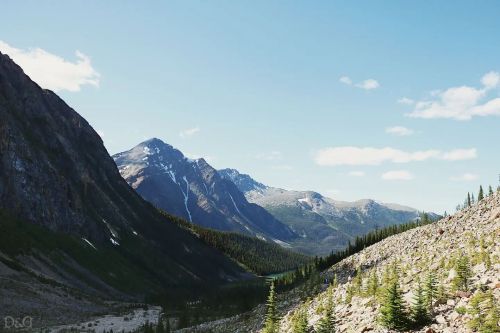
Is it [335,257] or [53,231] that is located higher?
[53,231]

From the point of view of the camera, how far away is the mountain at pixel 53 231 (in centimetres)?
9125

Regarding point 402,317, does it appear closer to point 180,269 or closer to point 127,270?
point 127,270

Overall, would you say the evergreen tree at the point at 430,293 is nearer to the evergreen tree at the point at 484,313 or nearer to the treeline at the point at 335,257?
the evergreen tree at the point at 484,313

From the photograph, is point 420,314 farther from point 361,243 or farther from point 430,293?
point 361,243

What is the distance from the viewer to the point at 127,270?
501 feet

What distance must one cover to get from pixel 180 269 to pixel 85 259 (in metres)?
66.9

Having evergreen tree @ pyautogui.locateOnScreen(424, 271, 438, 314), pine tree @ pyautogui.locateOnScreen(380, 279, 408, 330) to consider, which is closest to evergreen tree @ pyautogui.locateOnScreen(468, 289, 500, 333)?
evergreen tree @ pyautogui.locateOnScreen(424, 271, 438, 314)

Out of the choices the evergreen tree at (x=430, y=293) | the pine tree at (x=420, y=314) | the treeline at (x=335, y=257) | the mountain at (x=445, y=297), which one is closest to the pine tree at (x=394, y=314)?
the mountain at (x=445, y=297)

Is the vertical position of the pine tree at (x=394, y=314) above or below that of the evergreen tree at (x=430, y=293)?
below


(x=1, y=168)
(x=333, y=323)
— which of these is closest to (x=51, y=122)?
(x=1, y=168)

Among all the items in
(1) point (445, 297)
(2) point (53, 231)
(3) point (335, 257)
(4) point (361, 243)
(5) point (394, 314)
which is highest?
(2) point (53, 231)

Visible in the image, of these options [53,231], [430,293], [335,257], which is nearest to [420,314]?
[430,293]

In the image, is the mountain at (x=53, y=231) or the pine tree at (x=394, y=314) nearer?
the pine tree at (x=394, y=314)

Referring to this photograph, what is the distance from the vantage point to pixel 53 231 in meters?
142
